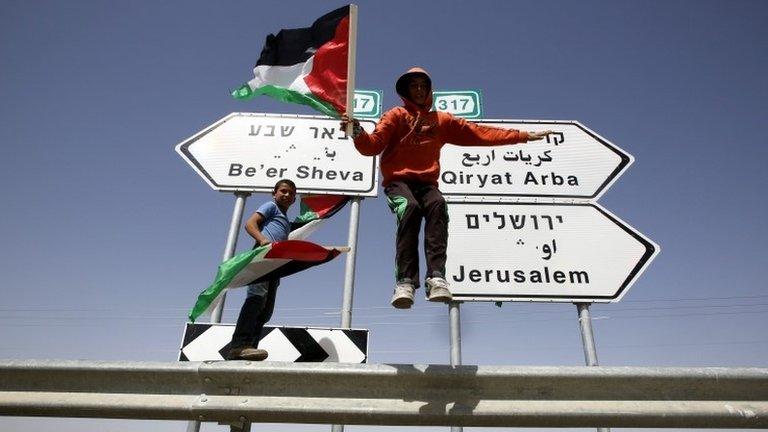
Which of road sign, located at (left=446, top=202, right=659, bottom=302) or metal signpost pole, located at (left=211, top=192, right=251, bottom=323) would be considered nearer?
road sign, located at (left=446, top=202, right=659, bottom=302)

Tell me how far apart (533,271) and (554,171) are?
1.31 m

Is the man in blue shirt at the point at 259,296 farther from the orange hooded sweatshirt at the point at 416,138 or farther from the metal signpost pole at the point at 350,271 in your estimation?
the orange hooded sweatshirt at the point at 416,138

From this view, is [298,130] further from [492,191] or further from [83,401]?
[83,401]

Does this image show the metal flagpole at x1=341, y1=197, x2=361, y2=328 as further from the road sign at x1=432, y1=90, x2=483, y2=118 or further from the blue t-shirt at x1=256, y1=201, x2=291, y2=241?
the road sign at x1=432, y1=90, x2=483, y2=118

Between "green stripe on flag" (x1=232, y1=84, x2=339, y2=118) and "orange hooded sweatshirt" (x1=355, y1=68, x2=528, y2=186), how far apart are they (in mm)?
534

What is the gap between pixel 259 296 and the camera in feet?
10.7

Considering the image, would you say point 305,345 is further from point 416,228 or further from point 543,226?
point 543,226

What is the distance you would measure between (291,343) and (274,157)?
2.25 meters

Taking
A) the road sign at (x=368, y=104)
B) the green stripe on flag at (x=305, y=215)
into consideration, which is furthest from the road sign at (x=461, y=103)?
the green stripe on flag at (x=305, y=215)

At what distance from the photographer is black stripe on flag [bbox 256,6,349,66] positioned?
3207 mm

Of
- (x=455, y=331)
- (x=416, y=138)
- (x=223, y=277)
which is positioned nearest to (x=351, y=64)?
(x=416, y=138)

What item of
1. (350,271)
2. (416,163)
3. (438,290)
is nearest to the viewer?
(438,290)

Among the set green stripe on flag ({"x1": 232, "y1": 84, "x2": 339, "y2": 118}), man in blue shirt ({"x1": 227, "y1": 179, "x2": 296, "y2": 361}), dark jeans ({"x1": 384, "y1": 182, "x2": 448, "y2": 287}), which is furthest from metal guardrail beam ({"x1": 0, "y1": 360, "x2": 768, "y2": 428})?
green stripe on flag ({"x1": 232, "y1": 84, "x2": 339, "y2": 118})

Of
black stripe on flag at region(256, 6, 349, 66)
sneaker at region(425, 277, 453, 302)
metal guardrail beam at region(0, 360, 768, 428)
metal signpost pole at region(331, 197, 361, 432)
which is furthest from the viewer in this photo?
metal signpost pole at region(331, 197, 361, 432)
